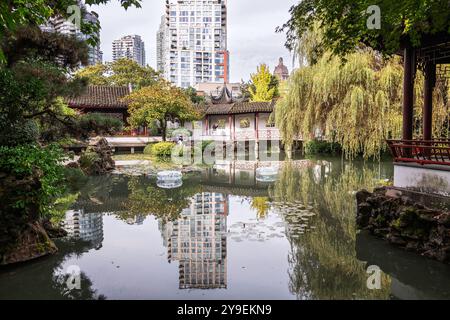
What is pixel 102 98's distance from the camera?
22.9 metres

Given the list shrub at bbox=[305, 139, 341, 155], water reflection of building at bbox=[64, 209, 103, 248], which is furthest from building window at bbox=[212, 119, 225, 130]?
water reflection of building at bbox=[64, 209, 103, 248]

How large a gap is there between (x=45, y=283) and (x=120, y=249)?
1.36 meters

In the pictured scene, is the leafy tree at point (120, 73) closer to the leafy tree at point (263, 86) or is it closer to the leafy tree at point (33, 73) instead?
the leafy tree at point (263, 86)

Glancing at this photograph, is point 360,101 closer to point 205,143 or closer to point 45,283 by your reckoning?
point 205,143

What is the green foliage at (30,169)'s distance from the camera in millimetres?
4770

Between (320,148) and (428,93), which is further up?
(428,93)

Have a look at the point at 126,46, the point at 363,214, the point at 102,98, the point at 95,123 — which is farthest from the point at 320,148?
the point at 126,46

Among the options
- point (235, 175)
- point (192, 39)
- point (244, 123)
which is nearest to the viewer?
point (235, 175)

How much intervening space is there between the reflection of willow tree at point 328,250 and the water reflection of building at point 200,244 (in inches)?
37.7

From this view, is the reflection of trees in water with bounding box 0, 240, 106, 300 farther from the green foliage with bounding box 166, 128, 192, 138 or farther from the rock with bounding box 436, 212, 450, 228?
the green foliage with bounding box 166, 128, 192, 138

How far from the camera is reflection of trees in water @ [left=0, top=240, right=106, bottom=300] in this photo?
157 inches

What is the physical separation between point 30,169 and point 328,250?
4.20 metres

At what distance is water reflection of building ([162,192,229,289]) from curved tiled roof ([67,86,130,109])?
15.6 metres
